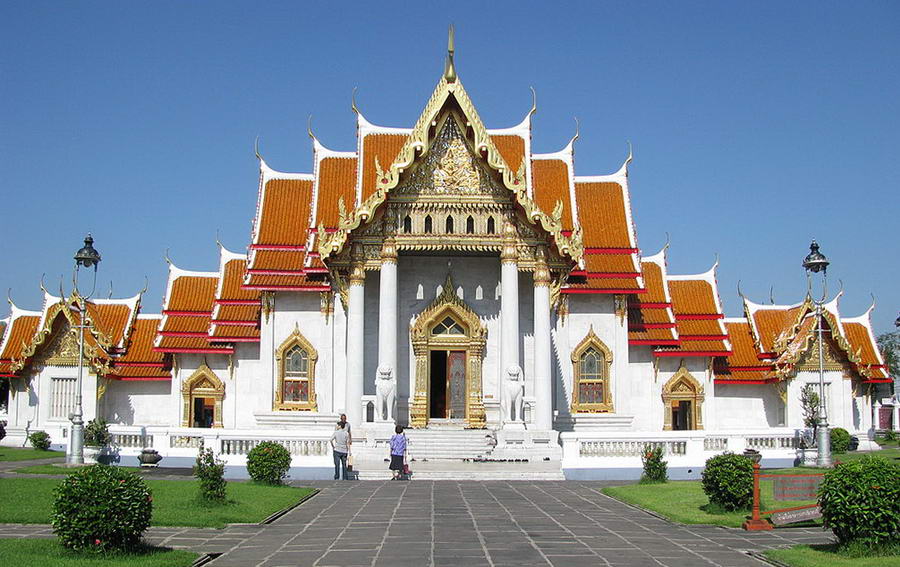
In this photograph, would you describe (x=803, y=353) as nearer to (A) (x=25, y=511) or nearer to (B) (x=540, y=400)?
(B) (x=540, y=400)

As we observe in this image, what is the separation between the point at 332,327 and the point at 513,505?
14834mm

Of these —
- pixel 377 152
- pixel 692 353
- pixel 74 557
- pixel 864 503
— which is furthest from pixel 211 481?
pixel 692 353

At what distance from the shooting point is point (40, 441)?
33.5 metres

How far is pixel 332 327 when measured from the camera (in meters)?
31.3

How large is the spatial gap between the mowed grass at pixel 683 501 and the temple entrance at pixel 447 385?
29.2 feet

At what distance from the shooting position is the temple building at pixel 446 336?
88.2 feet

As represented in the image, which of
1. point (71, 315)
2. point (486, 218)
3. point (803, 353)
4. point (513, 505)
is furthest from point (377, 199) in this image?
point (803, 353)

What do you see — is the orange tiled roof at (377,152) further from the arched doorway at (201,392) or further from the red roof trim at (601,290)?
the arched doorway at (201,392)

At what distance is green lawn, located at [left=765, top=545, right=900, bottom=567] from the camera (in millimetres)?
11172

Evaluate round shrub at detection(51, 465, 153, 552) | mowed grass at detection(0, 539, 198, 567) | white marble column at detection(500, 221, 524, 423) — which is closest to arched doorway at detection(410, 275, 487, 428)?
white marble column at detection(500, 221, 524, 423)

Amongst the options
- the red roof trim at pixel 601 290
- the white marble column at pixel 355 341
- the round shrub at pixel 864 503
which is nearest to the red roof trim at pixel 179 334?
the white marble column at pixel 355 341

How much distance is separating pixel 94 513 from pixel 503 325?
17364 mm

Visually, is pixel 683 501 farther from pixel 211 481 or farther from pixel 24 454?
pixel 24 454

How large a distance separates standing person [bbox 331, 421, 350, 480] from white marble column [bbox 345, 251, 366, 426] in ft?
13.0
